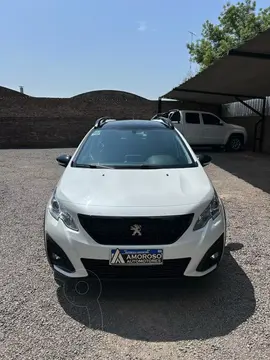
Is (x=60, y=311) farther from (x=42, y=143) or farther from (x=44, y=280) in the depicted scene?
(x=42, y=143)

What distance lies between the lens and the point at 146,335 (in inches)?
103

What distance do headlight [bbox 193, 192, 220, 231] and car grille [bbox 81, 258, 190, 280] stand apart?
30cm

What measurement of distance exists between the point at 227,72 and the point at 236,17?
20796 millimetres

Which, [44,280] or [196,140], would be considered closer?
[44,280]

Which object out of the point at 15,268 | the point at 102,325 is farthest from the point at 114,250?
the point at 15,268

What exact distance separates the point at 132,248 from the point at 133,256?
0.21 feet

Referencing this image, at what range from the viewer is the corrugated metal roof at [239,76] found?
293 inches

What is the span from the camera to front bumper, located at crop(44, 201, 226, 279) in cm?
283

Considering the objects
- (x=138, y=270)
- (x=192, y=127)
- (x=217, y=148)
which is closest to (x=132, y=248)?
(x=138, y=270)

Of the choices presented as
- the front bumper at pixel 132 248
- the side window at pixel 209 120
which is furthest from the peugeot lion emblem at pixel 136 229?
the side window at pixel 209 120

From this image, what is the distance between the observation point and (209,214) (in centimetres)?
305

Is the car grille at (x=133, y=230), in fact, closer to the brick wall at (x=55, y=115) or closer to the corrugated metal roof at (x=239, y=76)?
the corrugated metal roof at (x=239, y=76)

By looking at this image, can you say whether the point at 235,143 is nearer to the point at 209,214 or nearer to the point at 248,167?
the point at 248,167

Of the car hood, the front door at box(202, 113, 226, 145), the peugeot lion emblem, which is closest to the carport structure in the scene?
the front door at box(202, 113, 226, 145)
